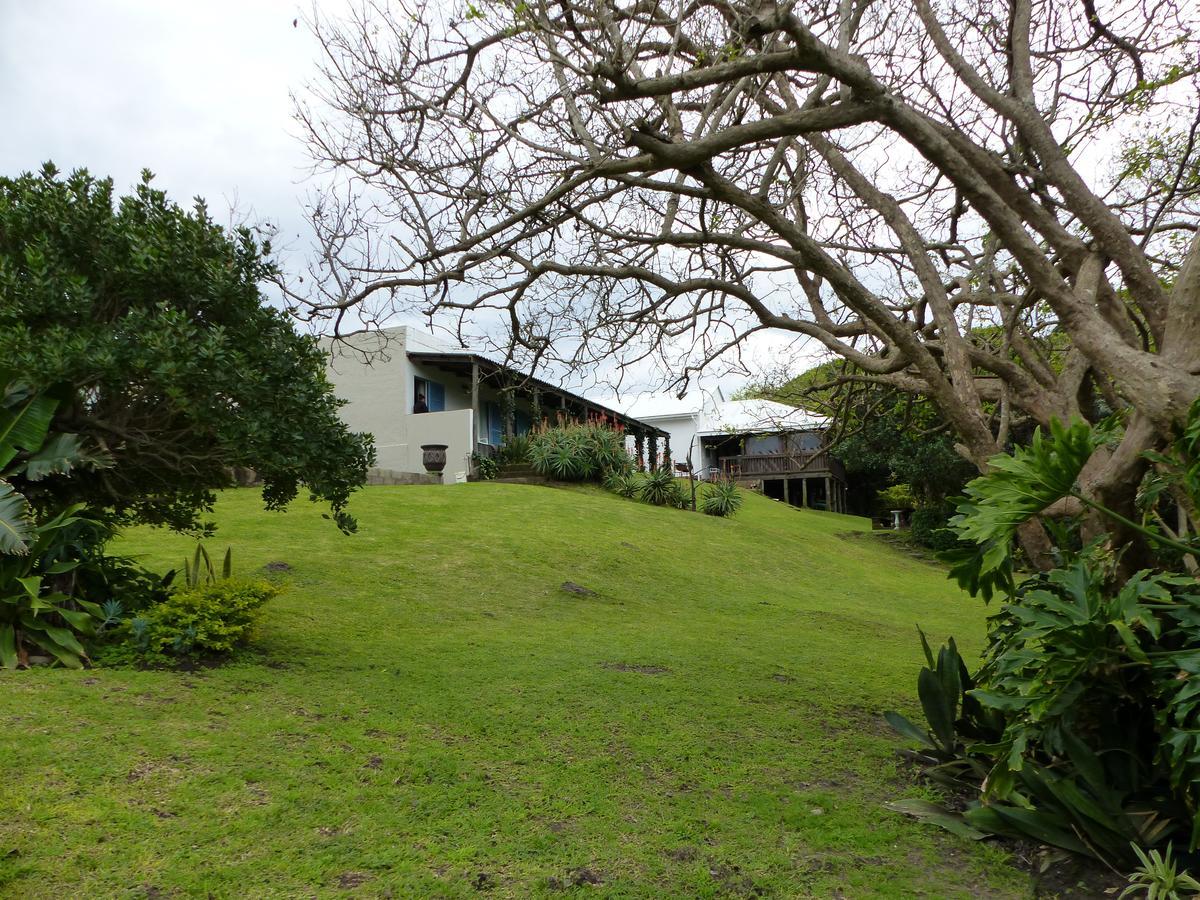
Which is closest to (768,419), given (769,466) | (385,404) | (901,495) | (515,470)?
(515,470)

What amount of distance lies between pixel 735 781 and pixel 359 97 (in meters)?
5.74

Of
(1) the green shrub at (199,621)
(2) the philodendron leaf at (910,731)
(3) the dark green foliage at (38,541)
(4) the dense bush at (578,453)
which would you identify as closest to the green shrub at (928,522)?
(4) the dense bush at (578,453)

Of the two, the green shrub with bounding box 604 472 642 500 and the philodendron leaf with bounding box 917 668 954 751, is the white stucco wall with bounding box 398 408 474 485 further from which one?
the philodendron leaf with bounding box 917 668 954 751

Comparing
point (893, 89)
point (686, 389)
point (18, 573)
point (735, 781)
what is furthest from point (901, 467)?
point (18, 573)

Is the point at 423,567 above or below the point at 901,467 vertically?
below

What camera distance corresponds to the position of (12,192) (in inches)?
229

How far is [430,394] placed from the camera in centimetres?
2547

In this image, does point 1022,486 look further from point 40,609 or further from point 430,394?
point 430,394

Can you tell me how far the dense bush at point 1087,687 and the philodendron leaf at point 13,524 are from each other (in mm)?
5459

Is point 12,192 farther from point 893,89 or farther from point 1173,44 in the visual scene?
point 1173,44

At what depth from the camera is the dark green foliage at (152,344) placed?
5316 millimetres

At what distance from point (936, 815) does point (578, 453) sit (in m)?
17.7

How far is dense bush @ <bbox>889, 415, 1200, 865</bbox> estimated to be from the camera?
132 inches

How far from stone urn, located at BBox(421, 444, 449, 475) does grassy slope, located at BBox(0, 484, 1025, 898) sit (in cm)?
1178
